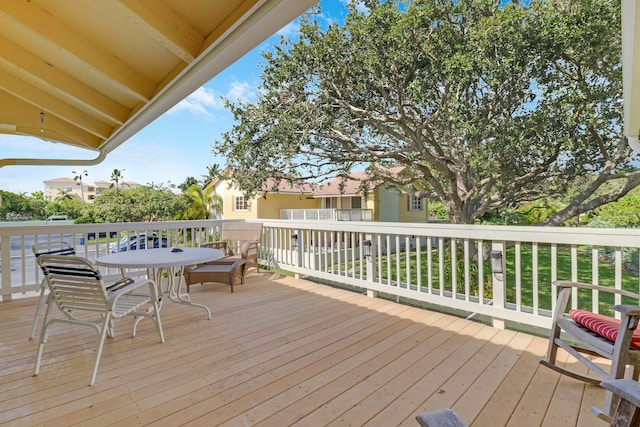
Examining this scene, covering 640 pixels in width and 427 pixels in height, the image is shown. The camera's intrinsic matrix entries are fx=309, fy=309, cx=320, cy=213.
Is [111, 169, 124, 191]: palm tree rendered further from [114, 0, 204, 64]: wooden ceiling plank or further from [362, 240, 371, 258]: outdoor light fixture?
[114, 0, 204, 64]: wooden ceiling plank

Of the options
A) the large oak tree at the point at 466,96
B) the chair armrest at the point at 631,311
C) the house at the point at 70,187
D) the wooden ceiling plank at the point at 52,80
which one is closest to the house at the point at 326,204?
the large oak tree at the point at 466,96

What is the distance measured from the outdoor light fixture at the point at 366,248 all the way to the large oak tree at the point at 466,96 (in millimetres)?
4641

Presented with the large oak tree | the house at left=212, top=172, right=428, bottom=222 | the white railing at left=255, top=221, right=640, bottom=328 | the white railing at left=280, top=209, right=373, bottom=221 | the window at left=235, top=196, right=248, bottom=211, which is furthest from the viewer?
the window at left=235, top=196, right=248, bottom=211

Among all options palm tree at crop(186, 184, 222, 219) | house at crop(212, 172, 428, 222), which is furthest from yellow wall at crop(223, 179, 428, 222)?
palm tree at crop(186, 184, 222, 219)

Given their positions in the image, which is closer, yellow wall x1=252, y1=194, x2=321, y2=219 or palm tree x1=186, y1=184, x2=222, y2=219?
yellow wall x1=252, y1=194, x2=321, y2=219

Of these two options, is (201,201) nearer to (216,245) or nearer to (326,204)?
(326,204)

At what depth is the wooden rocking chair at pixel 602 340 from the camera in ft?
5.47

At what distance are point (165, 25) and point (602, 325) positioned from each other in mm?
3433

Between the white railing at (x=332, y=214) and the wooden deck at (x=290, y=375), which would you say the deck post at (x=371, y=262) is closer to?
the wooden deck at (x=290, y=375)

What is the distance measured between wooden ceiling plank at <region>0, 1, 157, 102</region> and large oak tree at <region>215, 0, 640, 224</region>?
6028 mm

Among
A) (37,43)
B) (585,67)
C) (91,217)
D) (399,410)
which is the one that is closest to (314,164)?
(585,67)

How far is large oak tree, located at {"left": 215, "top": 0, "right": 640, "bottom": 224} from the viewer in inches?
270

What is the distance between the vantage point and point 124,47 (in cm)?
269

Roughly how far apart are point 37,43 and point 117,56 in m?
0.63
